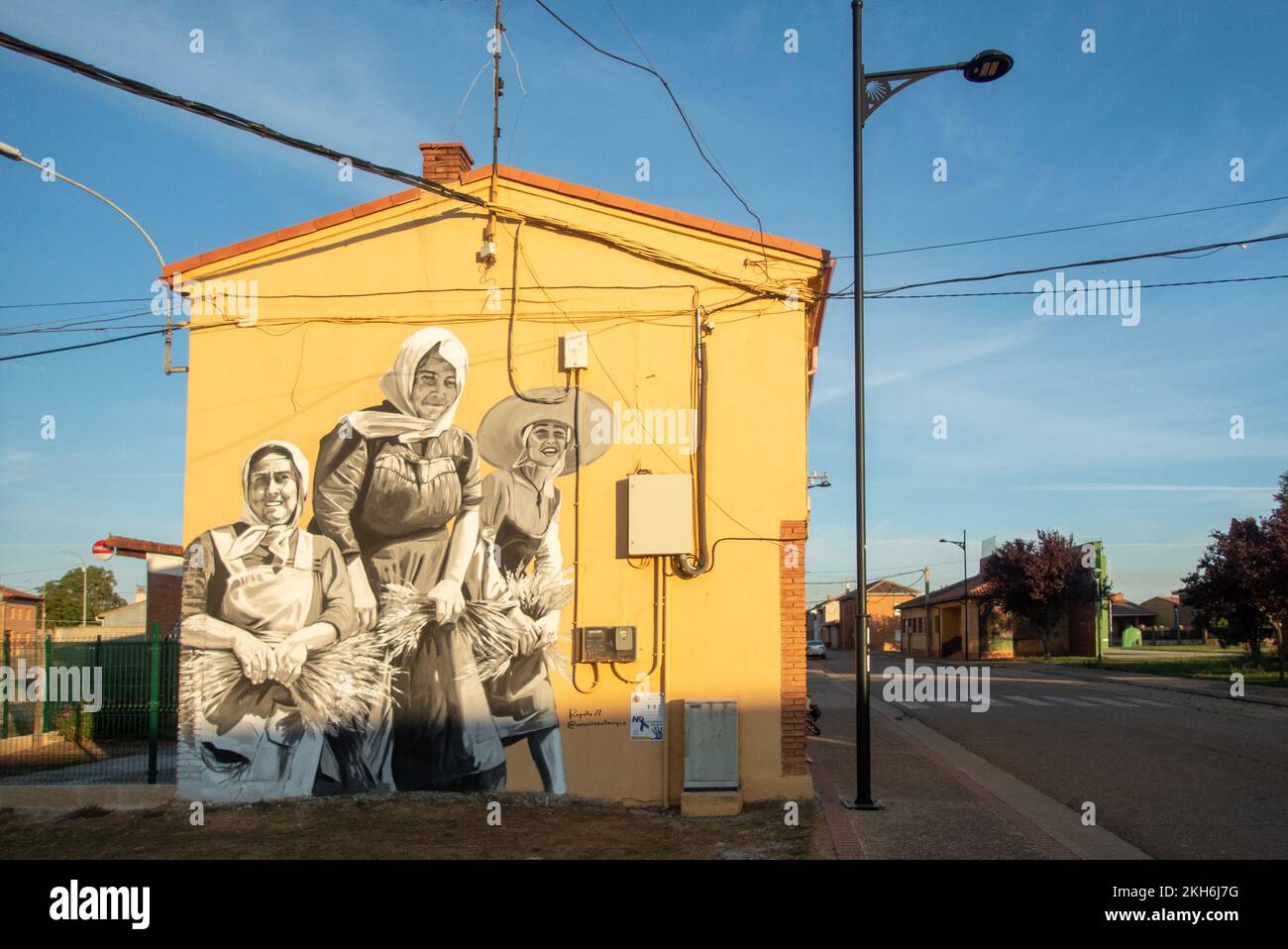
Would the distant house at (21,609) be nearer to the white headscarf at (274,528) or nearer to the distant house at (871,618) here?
the white headscarf at (274,528)

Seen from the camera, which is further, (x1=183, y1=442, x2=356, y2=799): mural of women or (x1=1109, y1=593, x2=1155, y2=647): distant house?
(x1=1109, y1=593, x2=1155, y2=647): distant house

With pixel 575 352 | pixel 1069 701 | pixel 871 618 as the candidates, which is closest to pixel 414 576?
pixel 575 352

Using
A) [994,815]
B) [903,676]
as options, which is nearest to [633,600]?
[994,815]

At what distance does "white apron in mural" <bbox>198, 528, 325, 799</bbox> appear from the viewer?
10.7 meters

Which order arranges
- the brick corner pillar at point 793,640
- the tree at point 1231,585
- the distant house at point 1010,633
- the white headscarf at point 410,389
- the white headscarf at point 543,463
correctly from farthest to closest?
the distant house at point 1010,633 < the tree at point 1231,585 < the white headscarf at point 410,389 < the white headscarf at point 543,463 < the brick corner pillar at point 793,640

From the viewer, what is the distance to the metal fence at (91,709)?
12281 mm

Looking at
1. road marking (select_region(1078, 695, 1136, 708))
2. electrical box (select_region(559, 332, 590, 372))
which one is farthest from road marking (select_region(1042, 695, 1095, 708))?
electrical box (select_region(559, 332, 590, 372))

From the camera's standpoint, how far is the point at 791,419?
1072 centimetres

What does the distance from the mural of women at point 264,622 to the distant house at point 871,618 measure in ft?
232

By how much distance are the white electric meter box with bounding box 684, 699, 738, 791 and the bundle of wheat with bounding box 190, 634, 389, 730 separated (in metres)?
3.35

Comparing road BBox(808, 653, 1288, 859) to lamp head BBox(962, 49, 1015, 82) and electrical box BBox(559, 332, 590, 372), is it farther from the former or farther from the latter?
lamp head BBox(962, 49, 1015, 82)

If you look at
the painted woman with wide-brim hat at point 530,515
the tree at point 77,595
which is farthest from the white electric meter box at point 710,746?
the tree at point 77,595

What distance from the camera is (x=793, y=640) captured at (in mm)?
10344

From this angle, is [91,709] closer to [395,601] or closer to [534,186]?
[395,601]
